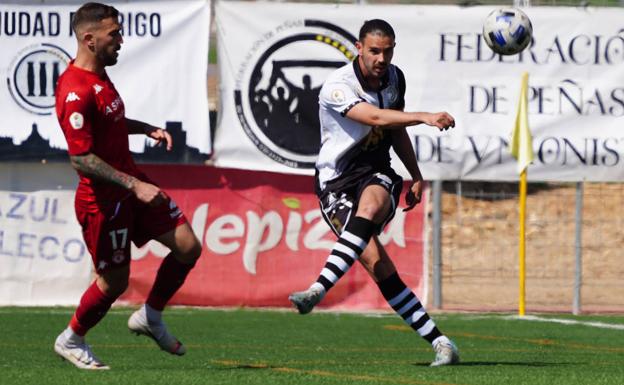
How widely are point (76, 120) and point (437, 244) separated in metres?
8.17

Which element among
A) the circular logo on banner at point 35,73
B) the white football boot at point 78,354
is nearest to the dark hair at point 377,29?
the white football boot at point 78,354

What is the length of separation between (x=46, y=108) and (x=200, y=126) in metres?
1.59

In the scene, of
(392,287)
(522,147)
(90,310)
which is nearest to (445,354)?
(392,287)

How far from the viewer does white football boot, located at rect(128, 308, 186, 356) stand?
345 inches

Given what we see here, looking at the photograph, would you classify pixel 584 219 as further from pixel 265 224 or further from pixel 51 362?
pixel 51 362

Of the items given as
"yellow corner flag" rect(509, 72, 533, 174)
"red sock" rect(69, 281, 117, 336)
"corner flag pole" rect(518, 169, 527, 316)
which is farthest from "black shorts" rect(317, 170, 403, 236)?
"yellow corner flag" rect(509, 72, 533, 174)

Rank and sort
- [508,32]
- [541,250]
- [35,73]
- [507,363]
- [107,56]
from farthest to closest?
[541,250]
[35,73]
[508,32]
[507,363]
[107,56]

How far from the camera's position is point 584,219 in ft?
54.6

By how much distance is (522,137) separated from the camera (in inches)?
599

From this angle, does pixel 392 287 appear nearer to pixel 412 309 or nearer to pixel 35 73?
pixel 412 309

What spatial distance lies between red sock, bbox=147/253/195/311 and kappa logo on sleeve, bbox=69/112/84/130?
109cm

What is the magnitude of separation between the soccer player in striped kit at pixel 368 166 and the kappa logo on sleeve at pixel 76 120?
1.61 m

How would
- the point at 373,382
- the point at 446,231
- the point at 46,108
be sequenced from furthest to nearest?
the point at 446,231 → the point at 46,108 → the point at 373,382

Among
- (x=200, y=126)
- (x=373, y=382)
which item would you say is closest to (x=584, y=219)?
(x=200, y=126)
